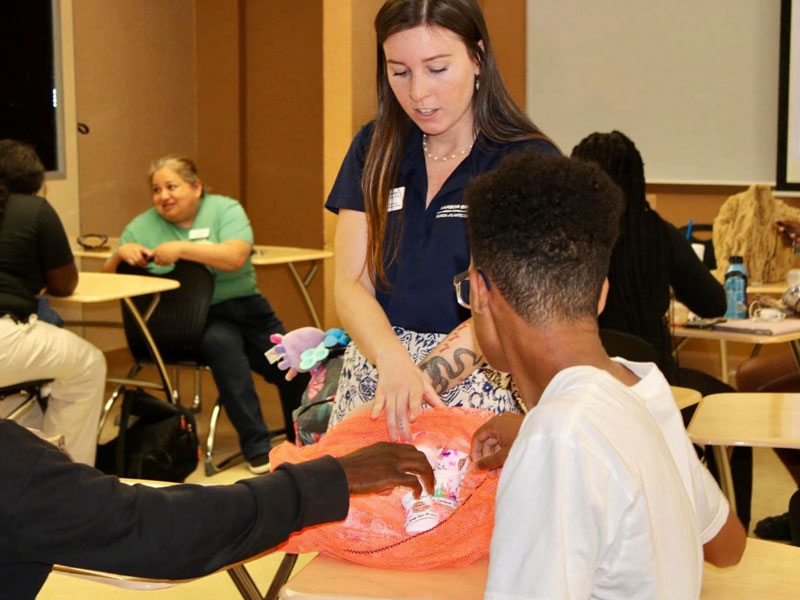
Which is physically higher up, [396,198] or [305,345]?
[396,198]

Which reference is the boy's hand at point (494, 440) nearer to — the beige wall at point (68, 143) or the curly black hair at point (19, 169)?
the curly black hair at point (19, 169)

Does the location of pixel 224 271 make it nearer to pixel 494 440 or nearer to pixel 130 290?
pixel 130 290

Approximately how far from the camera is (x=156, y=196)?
5.11m

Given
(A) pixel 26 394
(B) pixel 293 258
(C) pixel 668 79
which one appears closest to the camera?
(A) pixel 26 394

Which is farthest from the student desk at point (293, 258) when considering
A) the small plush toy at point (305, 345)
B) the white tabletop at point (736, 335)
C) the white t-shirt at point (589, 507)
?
the white t-shirt at point (589, 507)

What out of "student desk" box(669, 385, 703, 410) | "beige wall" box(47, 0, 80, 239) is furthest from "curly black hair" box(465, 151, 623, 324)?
"beige wall" box(47, 0, 80, 239)

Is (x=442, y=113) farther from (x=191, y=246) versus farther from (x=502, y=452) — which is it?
(x=191, y=246)

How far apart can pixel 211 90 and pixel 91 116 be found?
1138mm

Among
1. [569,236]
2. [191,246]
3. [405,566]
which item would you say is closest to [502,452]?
[405,566]

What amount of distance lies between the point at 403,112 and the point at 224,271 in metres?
3.13

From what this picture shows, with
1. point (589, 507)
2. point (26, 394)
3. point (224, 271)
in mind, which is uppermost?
point (589, 507)

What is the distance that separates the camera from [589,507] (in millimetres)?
1001

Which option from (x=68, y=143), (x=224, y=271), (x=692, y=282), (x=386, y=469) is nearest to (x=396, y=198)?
(x=386, y=469)

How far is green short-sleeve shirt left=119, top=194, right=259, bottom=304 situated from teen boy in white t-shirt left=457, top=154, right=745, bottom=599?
3.87 meters
